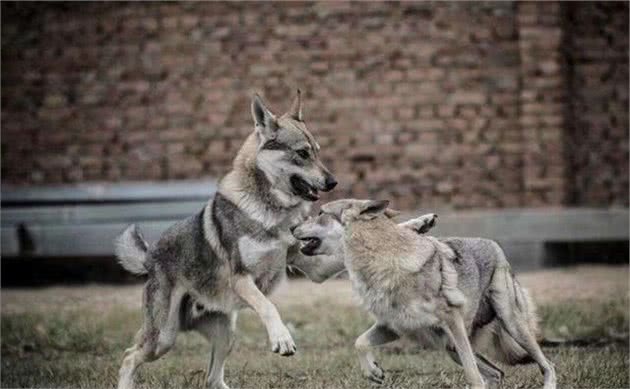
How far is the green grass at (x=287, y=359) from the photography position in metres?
9.20

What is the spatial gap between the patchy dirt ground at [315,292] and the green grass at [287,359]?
0.46 metres

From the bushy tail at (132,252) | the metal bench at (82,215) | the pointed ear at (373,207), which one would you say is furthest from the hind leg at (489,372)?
the metal bench at (82,215)

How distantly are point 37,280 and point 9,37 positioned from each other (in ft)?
9.87

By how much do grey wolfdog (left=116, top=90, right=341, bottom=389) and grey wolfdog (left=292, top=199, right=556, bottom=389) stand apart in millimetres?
334

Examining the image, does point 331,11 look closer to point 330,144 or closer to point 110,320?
point 330,144

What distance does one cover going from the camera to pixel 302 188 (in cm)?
856

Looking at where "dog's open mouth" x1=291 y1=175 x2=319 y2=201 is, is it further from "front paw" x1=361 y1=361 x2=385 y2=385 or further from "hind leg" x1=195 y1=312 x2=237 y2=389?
"front paw" x1=361 y1=361 x2=385 y2=385

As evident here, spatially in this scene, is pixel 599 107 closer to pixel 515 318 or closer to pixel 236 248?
pixel 515 318

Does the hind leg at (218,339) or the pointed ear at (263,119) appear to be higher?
the pointed ear at (263,119)

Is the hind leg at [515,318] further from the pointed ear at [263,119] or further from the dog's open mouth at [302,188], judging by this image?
the pointed ear at [263,119]

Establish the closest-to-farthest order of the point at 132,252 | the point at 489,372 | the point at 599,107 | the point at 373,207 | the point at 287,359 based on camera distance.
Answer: the point at 373,207, the point at 489,372, the point at 132,252, the point at 287,359, the point at 599,107

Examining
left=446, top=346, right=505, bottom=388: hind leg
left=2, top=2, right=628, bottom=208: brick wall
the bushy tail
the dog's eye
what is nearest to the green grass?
left=446, top=346, right=505, bottom=388: hind leg

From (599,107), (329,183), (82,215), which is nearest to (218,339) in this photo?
(329,183)

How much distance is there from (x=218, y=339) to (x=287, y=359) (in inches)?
72.4
